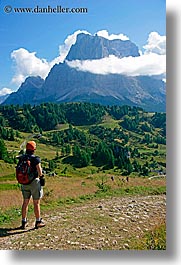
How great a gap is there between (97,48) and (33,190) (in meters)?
1.75

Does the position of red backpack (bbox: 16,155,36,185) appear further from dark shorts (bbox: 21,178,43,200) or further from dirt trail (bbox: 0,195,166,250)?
dirt trail (bbox: 0,195,166,250)

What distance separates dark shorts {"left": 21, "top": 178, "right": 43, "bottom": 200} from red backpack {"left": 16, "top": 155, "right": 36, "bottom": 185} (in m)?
0.06

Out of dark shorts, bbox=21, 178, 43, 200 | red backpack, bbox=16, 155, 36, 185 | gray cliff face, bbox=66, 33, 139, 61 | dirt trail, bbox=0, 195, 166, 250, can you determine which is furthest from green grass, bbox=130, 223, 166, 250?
gray cliff face, bbox=66, 33, 139, 61

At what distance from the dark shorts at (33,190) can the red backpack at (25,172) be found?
55 mm

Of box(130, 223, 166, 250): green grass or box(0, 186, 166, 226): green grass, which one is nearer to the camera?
box(130, 223, 166, 250): green grass

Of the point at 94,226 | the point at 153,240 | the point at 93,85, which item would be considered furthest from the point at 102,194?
the point at 93,85

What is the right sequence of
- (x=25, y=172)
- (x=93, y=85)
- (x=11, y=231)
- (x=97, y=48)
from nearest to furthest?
(x=25, y=172)
(x=11, y=231)
(x=97, y=48)
(x=93, y=85)

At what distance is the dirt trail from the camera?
15.0 feet

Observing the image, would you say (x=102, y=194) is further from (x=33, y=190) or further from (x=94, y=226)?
(x=33, y=190)

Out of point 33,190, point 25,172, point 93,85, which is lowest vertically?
point 33,190

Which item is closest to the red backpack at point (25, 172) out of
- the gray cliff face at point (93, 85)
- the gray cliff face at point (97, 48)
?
the gray cliff face at point (93, 85)

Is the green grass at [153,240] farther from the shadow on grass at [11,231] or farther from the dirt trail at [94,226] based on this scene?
the shadow on grass at [11,231]

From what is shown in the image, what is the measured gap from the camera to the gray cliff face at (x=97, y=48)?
5012 mm

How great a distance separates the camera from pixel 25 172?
4535 mm
